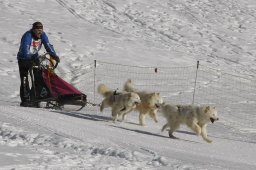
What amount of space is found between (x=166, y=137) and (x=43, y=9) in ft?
44.4

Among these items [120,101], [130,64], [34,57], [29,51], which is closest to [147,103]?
[120,101]

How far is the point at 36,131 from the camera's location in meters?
6.72

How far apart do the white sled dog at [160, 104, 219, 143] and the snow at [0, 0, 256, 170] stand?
250 mm

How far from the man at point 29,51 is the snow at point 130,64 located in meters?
0.46

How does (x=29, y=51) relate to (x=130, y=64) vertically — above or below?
above

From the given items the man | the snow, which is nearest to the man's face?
the man

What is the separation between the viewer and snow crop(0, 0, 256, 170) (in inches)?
234

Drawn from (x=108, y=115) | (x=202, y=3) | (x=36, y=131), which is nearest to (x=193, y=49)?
(x=202, y=3)

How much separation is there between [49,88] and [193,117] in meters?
2.86

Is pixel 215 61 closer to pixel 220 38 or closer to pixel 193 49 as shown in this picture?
pixel 193 49

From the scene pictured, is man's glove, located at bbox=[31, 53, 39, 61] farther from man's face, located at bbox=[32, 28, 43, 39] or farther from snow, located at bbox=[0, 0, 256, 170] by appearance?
snow, located at bbox=[0, 0, 256, 170]

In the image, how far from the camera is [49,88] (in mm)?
9477

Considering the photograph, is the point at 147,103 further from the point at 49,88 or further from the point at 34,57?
the point at 34,57

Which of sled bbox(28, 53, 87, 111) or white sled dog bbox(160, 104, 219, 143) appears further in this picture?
sled bbox(28, 53, 87, 111)
